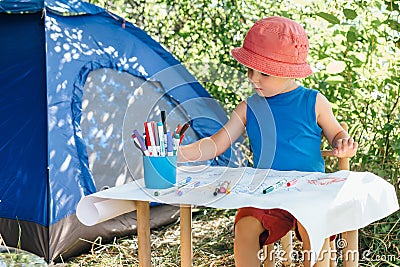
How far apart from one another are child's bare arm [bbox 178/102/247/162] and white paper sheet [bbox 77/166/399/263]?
0.21 ft

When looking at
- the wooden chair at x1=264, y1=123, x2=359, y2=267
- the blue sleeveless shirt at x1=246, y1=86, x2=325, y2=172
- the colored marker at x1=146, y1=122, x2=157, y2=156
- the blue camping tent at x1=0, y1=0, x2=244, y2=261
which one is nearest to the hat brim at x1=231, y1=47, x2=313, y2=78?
the blue sleeveless shirt at x1=246, y1=86, x2=325, y2=172

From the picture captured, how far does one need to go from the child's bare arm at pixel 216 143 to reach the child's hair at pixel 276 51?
0.80 feet

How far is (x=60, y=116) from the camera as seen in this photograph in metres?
2.89

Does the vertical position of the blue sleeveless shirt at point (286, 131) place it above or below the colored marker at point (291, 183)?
above

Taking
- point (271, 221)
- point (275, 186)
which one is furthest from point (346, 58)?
point (275, 186)

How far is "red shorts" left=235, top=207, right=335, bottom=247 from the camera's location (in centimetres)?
191

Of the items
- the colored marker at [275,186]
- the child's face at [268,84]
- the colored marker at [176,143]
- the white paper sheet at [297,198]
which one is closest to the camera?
the white paper sheet at [297,198]

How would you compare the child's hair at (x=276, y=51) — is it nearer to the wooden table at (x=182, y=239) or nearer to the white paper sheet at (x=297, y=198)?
the white paper sheet at (x=297, y=198)

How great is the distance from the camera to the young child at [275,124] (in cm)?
191

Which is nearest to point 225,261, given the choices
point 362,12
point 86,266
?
point 86,266

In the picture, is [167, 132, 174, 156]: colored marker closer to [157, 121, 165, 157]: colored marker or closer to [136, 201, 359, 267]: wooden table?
[157, 121, 165, 157]: colored marker

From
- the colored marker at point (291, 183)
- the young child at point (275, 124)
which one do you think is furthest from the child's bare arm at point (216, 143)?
the colored marker at point (291, 183)

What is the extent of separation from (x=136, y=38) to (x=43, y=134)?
81 centimetres

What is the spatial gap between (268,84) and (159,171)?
50cm
